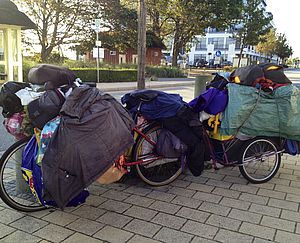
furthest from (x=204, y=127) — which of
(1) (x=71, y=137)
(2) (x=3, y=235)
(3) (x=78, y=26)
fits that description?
(3) (x=78, y=26)

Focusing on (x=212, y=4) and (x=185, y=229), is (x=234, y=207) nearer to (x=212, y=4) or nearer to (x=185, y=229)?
(x=185, y=229)

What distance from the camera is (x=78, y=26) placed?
26094 millimetres

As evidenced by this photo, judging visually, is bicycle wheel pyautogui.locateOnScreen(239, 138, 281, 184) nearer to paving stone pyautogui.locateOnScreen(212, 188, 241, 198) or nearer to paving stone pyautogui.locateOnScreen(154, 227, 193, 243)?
paving stone pyautogui.locateOnScreen(212, 188, 241, 198)

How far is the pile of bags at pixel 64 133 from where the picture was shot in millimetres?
2693

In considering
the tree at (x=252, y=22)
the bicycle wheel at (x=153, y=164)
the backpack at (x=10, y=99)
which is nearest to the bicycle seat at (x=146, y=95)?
the bicycle wheel at (x=153, y=164)

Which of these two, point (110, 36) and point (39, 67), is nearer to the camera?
point (39, 67)

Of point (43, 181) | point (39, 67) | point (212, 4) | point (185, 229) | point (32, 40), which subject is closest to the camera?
point (43, 181)

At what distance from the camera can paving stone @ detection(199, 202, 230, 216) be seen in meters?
3.34

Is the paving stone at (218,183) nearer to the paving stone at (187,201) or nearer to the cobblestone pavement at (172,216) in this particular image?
the cobblestone pavement at (172,216)

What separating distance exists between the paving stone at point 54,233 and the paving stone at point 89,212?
30 centimetres

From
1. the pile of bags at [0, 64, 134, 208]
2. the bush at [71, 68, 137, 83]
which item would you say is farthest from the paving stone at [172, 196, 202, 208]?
the bush at [71, 68, 137, 83]

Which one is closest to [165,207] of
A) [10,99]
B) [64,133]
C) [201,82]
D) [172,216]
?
[172,216]

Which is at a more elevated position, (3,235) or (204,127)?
(204,127)

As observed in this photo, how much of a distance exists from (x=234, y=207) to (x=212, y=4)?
29512 millimetres
